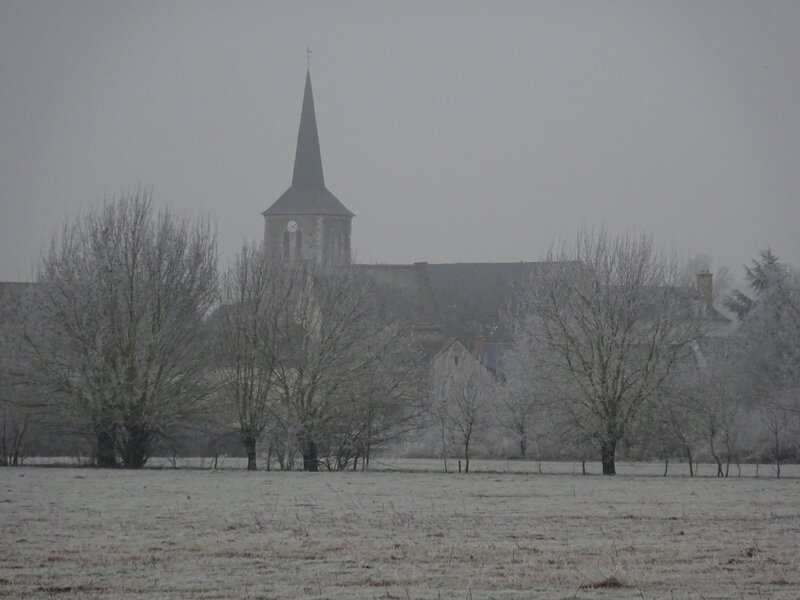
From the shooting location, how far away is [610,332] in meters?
32.0

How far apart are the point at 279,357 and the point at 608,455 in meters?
11.0

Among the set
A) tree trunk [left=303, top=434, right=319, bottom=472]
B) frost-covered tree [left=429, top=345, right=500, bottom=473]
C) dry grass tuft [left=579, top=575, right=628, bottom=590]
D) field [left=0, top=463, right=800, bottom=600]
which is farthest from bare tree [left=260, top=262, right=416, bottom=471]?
dry grass tuft [left=579, top=575, right=628, bottom=590]

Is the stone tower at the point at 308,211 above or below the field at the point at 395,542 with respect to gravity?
above

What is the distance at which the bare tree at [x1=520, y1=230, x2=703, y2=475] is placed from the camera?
1240 inches

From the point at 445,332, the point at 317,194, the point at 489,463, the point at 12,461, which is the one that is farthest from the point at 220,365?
the point at 317,194

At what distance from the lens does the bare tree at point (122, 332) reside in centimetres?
3228

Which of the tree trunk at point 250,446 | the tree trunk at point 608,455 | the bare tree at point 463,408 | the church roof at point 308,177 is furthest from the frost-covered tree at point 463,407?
the church roof at point 308,177

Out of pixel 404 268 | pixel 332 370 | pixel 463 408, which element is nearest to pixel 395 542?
pixel 332 370

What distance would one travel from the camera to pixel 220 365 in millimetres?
34375

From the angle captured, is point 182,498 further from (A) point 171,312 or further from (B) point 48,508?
(A) point 171,312

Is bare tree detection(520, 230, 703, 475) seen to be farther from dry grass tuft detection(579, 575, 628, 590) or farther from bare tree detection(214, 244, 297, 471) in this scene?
dry grass tuft detection(579, 575, 628, 590)

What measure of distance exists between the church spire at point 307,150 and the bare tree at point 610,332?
178 feet

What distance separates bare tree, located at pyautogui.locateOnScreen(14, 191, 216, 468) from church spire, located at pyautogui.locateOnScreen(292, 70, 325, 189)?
5170 centimetres

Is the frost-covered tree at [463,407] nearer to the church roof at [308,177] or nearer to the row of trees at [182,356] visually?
the row of trees at [182,356]
